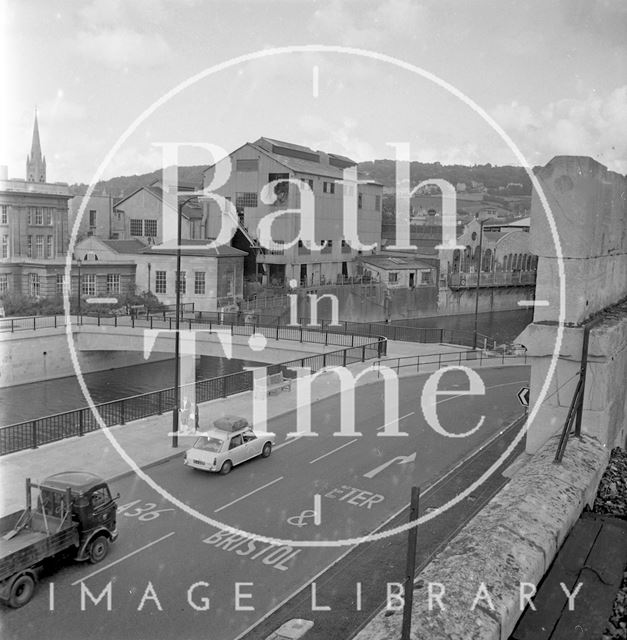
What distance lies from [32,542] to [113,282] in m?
49.2

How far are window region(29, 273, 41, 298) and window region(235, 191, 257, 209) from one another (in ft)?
74.7

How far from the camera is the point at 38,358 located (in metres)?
43.9

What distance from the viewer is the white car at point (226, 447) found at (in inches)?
770

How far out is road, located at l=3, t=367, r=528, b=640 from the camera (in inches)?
470

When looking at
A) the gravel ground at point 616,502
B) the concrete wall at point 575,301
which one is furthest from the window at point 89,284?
the gravel ground at point 616,502

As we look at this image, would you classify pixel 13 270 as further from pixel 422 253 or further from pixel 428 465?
pixel 422 253

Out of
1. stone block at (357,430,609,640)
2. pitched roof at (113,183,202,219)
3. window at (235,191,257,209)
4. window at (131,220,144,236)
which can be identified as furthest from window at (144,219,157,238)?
stone block at (357,430,609,640)

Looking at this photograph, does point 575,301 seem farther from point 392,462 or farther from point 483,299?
point 483,299

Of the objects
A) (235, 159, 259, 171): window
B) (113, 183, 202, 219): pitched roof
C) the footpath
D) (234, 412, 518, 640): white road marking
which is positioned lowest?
(234, 412, 518, 640): white road marking

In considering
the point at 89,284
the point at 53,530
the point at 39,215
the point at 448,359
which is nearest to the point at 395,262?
the point at 89,284

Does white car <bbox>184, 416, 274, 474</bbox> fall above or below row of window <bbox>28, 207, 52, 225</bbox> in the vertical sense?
below

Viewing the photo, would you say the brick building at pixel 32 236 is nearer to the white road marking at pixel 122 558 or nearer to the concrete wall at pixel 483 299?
the white road marking at pixel 122 558

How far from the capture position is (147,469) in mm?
19875

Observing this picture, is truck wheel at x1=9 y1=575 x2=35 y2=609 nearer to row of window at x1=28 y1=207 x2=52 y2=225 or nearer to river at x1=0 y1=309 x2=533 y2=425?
river at x1=0 y1=309 x2=533 y2=425
